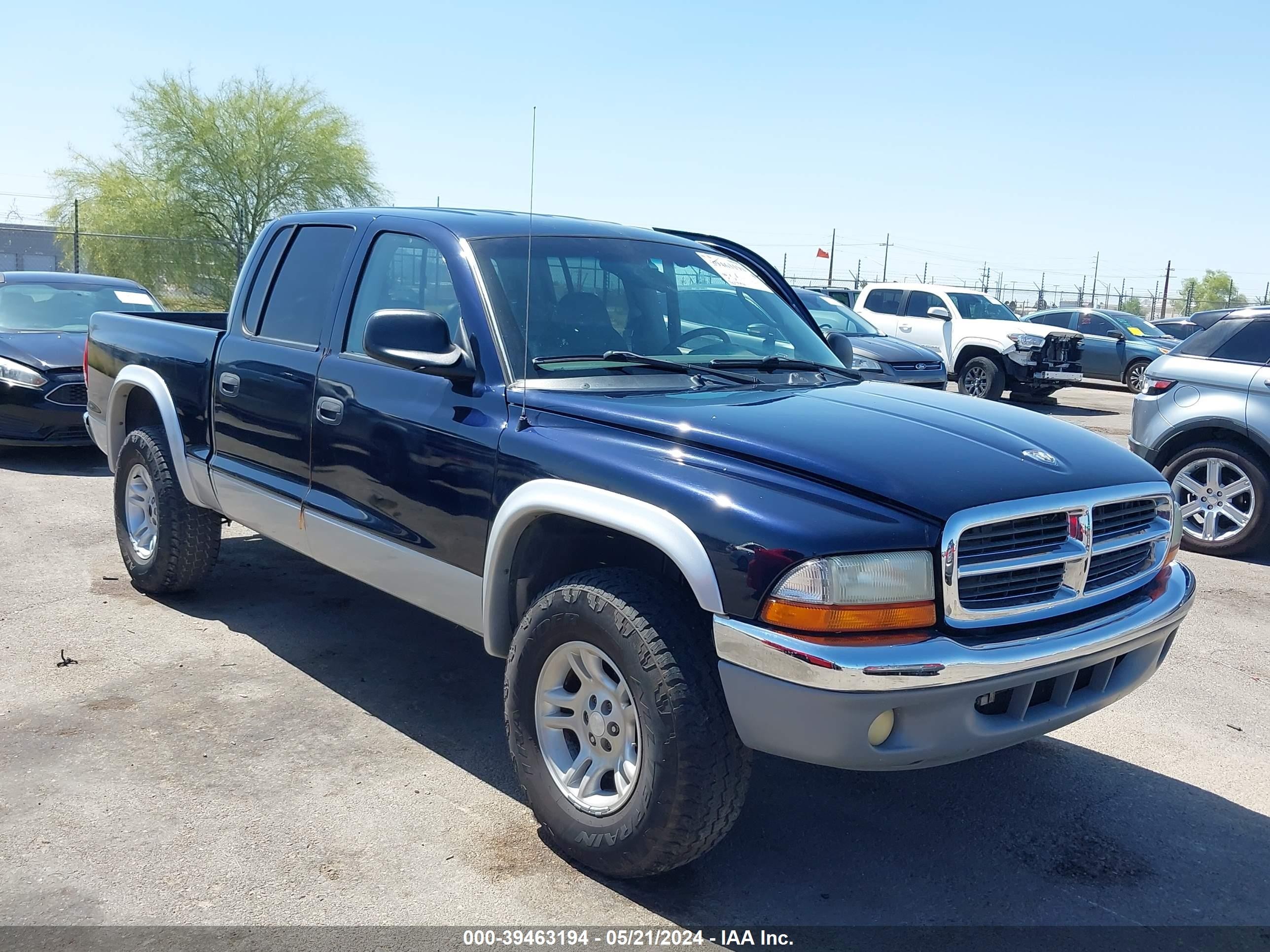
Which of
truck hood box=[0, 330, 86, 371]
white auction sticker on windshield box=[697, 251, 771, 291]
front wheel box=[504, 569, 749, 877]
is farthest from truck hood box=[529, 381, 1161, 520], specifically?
truck hood box=[0, 330, 86, 371]

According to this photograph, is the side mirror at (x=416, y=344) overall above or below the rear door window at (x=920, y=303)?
below

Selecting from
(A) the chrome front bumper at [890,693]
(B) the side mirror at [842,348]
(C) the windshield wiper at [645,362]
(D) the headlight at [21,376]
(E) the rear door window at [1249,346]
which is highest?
(E) the rear door window at [1249,346]

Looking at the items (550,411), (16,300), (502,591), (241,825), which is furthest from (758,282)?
(16,300)

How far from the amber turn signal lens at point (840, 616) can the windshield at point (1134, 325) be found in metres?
20.5

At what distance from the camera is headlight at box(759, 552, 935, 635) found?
2639mm

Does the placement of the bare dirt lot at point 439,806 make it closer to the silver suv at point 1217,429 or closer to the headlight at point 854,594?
the headlight at point 854,594

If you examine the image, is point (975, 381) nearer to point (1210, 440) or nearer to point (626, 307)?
point (1210, 440)

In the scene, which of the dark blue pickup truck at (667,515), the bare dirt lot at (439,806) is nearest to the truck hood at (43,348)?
the bare dirt lot at (439,806)

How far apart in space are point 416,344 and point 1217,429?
20.1 feet

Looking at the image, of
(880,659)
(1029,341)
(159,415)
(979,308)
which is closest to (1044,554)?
(880,659)

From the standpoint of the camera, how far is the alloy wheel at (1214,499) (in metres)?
7.29

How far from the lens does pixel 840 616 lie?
2.65 meters

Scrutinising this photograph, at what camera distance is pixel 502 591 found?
3445 millimetres

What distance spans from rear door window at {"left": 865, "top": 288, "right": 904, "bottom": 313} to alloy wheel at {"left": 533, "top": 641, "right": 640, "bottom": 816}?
52.1 ft
